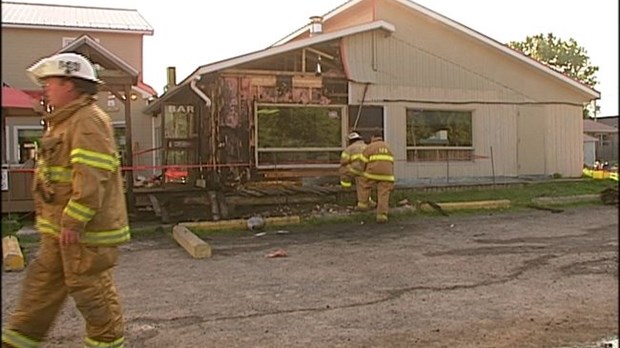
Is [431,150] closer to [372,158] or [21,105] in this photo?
[372,158]

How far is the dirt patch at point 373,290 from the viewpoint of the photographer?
5.73 m

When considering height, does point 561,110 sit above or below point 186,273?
above

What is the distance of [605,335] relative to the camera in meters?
5.57

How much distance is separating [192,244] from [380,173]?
4762mm

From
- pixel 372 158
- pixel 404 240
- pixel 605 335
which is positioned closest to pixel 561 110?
pixel 372 158

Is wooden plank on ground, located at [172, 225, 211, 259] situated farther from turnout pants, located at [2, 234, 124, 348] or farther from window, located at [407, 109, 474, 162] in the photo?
window, located at [407, 109, 474, 162]

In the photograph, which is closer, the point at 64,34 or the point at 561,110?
the point at 561,110

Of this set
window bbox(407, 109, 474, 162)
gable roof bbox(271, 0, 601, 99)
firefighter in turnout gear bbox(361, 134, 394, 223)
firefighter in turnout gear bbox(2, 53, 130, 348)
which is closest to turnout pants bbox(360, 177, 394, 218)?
firefighter in turnout gear bbox(361, 134, 394, 223)

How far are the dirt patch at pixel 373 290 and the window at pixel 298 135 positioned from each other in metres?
4.72

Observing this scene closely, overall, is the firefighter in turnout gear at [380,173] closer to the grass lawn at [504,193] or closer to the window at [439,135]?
the grass lawn at [504,193]

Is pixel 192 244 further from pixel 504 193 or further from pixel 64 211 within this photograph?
pixel 504 193

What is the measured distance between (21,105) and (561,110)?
15.1 meters

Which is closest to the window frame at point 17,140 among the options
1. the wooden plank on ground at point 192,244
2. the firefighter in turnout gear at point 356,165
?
the firefighter in turnout gear at point 356,165

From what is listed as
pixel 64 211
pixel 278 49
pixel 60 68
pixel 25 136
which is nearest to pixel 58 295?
pixel 64 211
